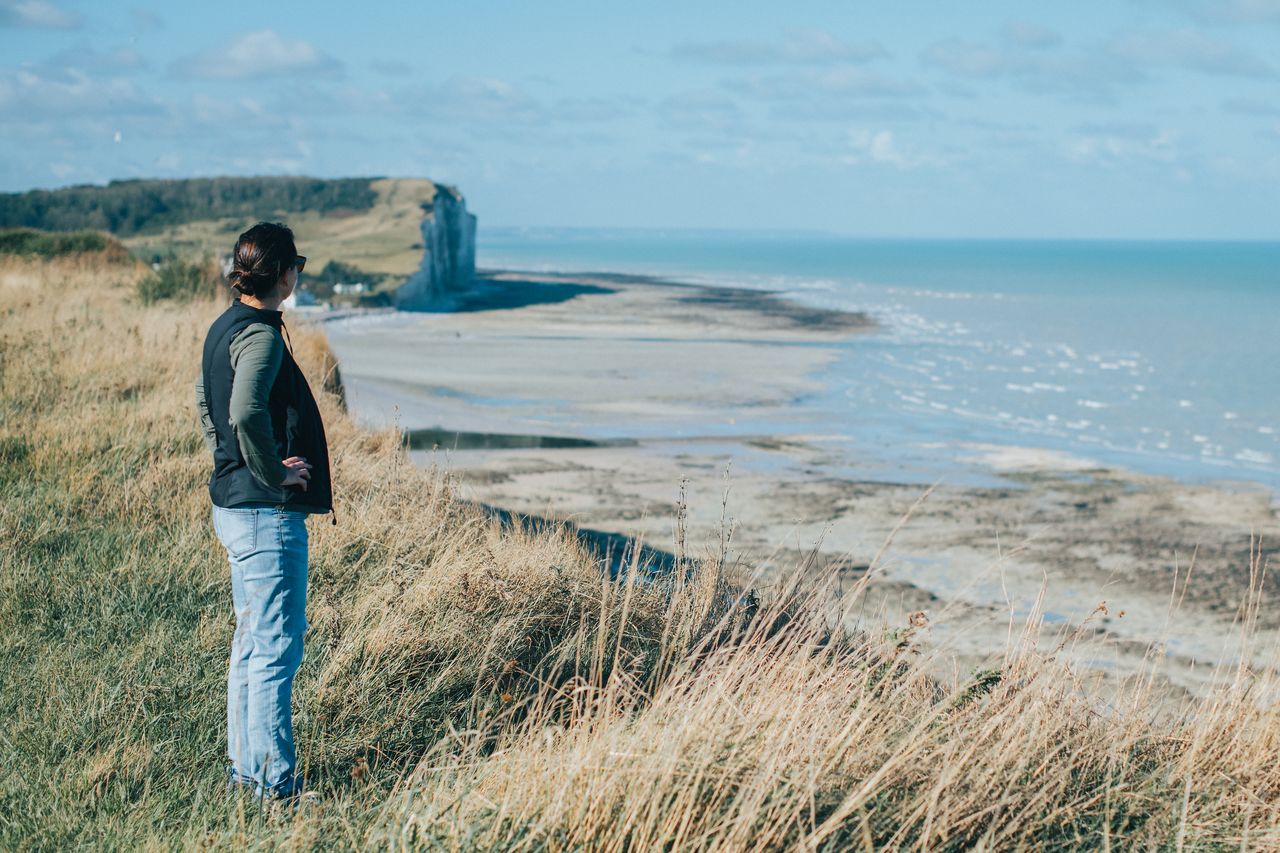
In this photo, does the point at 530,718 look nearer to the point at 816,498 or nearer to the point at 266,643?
the point at 266,643

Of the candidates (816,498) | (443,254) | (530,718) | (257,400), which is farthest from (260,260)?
(443,254)

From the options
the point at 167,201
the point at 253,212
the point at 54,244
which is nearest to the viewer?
the point at 54,244

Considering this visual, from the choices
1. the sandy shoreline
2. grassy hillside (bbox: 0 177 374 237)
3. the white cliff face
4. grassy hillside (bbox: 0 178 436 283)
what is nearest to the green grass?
the sandy shoreline

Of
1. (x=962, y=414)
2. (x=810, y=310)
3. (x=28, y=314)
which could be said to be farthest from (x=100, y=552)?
(x=810, y=310)

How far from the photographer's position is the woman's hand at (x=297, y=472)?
12.1 feet

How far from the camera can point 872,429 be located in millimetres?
22547

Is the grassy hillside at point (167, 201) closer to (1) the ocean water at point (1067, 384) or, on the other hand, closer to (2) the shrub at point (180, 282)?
(1) the ocean water at point (1067, 384)

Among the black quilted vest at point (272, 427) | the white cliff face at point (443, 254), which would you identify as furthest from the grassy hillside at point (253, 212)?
the black quilted vest at point (272, 427)

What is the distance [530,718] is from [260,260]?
1.83m

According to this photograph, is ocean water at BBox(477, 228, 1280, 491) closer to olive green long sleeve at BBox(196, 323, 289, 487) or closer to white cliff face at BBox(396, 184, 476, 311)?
olive green long sleeve at BBox(196, 323, 289, 487)

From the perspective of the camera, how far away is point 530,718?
401 cm

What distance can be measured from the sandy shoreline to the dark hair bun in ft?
7.17

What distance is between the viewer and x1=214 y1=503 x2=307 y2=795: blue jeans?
371 cm

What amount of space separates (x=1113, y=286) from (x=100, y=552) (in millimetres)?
97990
